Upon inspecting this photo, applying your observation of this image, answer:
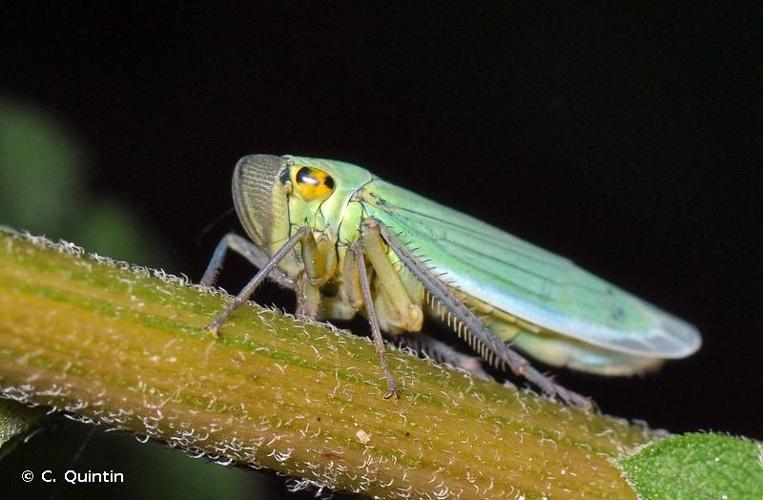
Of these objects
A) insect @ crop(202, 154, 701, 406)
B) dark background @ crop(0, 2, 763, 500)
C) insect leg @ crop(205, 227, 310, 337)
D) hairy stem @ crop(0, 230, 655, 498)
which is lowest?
hairy stem @ crop(0, 230, 655, 498)

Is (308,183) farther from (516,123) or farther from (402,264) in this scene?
(516,123)

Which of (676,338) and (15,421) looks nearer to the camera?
(15,421)

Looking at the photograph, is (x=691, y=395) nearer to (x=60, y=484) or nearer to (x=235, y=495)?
Answer: (x=235, y=495)

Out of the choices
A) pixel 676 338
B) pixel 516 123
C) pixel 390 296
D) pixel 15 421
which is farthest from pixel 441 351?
pixel 516 123

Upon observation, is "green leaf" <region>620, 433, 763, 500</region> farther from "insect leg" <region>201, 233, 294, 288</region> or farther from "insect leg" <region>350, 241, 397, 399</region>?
"insect leg" <region>201, 233, 294, 288</region>

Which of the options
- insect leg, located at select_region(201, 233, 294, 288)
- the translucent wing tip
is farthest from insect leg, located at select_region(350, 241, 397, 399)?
the translucent wing tip

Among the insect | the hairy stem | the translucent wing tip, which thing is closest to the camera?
the hairy stem

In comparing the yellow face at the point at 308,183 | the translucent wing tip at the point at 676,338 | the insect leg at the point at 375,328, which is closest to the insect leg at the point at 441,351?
the insect leg at the point at 375,328

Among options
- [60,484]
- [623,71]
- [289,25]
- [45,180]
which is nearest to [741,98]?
[623,71]
